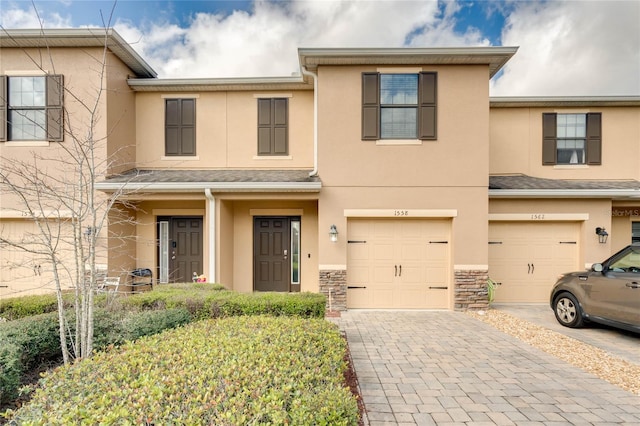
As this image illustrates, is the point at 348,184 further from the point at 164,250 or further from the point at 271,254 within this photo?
the point at 164,250

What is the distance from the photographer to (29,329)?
3787 mm

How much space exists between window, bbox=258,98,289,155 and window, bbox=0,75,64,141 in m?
4.94

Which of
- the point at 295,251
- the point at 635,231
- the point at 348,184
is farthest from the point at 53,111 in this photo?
the point at 635,231

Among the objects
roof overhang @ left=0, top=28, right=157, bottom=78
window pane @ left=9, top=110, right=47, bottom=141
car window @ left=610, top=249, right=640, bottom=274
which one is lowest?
car window @ left=610, top=249, right=640, bottom=274

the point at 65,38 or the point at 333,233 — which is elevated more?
the point at 65,38

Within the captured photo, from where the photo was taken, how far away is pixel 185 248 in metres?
8.81

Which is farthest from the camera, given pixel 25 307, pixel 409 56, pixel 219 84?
pixel 219 84

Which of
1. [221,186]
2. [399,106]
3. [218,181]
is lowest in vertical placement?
[221,186]

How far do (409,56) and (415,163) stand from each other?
2471 mm

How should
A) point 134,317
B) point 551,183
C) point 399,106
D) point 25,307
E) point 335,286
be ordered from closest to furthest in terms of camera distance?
point 134,317
point 25,307
point 335,286
point 399,106
point 551,183

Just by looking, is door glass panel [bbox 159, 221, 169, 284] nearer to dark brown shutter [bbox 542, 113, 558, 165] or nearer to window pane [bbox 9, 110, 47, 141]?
window pane [bbox 9, 110, 47, 141]

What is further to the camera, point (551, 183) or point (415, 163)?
point (551, 183)

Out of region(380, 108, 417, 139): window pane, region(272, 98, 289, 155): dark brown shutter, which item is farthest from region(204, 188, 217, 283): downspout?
region(380, 108, 417, 139): window pane

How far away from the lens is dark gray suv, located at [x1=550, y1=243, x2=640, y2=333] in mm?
5359
